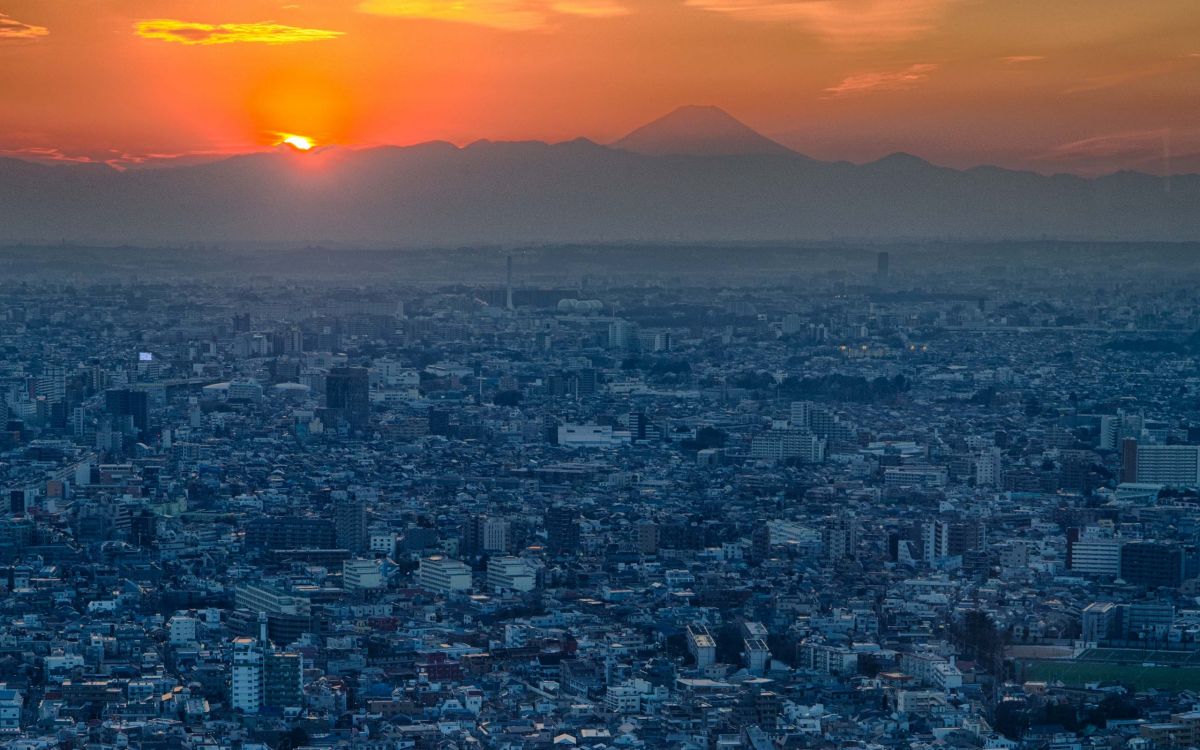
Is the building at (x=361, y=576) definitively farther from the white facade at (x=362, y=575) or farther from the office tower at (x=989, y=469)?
the office tower at (x=989, y=469)

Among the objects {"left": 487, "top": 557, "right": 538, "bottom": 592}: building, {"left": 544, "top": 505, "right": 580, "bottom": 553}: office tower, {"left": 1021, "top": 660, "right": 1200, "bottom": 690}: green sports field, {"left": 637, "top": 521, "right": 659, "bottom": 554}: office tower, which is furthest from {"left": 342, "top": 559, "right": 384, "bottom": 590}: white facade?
{"left": 1021, "top": 660, "right": 1200, "bottom": 690}: green sports field

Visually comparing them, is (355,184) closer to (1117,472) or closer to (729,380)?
(729,380)

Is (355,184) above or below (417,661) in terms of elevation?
above

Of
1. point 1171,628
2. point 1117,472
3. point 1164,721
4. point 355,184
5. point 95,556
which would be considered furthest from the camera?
point 355,184

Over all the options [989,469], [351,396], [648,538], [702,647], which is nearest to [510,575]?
[648,538]

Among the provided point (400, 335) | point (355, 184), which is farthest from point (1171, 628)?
point (355, 184)

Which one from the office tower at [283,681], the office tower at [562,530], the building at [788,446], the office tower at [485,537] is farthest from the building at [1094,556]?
the building at [788,446]

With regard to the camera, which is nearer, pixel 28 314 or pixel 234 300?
pixel 28 314

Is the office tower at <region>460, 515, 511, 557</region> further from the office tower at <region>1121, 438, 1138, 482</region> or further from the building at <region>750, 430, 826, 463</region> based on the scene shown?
the office tower at <region>1121, 438, 1138, 482</region>
